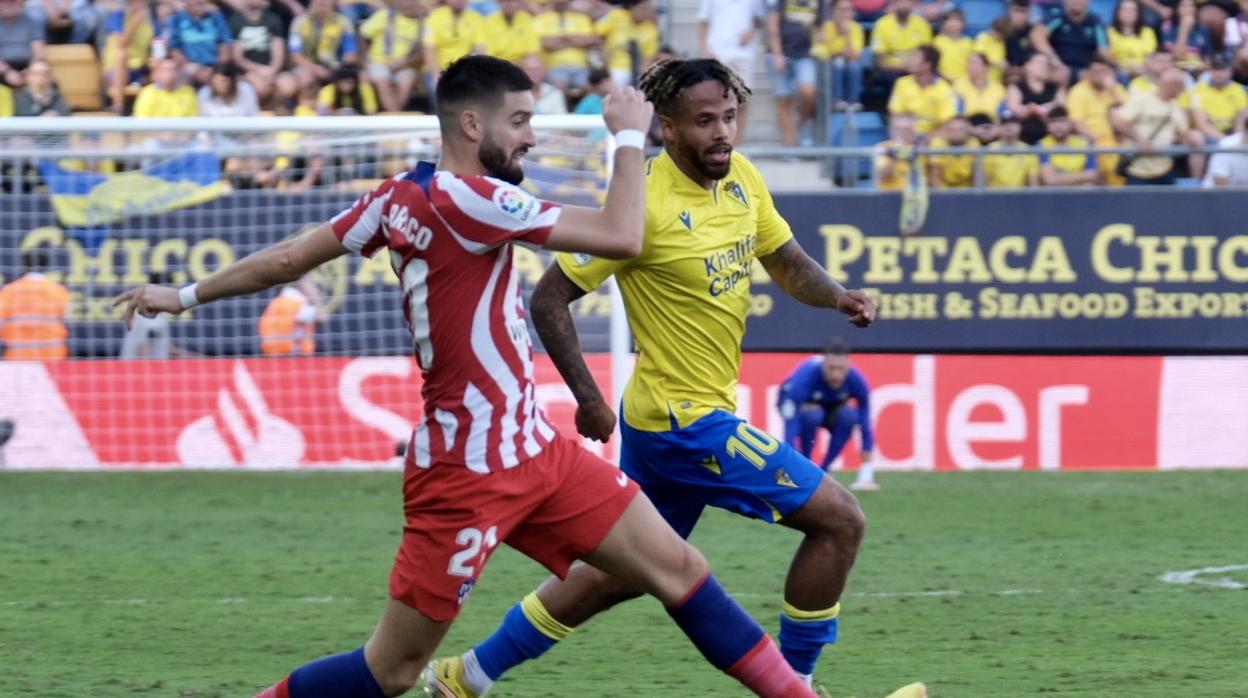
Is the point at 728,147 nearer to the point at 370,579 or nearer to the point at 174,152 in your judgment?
the point at 370,579

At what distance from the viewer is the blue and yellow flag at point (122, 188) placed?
15.0 metres

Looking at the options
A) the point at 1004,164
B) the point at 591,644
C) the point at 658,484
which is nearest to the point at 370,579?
the point at 591,644

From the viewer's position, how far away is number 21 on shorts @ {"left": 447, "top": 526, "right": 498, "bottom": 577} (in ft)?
17.3

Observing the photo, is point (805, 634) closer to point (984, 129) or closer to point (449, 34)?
point (984, 129)

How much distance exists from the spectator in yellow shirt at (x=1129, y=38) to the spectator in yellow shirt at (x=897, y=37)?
1.80 metres

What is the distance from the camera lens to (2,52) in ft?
57.5

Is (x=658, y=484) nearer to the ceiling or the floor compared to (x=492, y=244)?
nearer to the floor

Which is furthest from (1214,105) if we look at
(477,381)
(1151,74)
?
(477,381)

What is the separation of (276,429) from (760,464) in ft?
31.3

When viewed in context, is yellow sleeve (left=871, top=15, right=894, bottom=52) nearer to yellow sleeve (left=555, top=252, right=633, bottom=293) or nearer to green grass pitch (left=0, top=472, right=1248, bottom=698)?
green grass pitch (left=0, top=472, right=1248, bottom=698)

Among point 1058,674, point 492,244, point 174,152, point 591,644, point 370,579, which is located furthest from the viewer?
point 174,152

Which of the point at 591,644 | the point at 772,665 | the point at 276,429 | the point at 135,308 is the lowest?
the point at 276,429

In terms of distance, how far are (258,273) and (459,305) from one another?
2.04ft

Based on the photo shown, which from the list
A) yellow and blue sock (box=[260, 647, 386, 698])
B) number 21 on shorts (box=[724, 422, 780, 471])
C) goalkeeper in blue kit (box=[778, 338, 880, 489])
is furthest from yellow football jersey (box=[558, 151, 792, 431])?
goalkeeper in blue kit (box=[778, 338, 880, 489])
